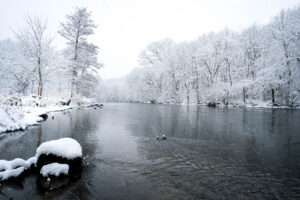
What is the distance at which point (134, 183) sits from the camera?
166 inches

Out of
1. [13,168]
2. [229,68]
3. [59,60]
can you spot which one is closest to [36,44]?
[59,60]

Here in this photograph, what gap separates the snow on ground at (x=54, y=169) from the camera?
4422 millimetres

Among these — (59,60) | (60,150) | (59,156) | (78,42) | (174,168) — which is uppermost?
(78,42)

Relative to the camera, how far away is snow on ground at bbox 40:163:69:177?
4422 millimetres

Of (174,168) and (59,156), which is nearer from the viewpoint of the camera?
(59,156)

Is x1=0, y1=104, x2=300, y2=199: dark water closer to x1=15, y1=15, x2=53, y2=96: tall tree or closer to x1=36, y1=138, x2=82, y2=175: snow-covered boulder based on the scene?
x1=36, y1=138, x2=82, y2=175: snow-covered boulder

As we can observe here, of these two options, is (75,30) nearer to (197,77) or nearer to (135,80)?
(197,77)

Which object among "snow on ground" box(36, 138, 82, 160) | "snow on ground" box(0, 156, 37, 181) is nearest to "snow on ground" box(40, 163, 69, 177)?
"snow on ground" box(36, 138, 82, 160)

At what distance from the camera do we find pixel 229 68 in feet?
126

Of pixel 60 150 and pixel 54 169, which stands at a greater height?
pixel 60 150

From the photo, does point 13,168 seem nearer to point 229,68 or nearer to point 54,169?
point 54,169

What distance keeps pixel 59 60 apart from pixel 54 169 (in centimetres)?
2275

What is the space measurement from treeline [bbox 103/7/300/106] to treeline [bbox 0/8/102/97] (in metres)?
24.7

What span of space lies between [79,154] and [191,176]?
298cm
